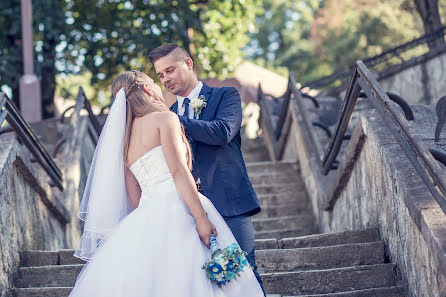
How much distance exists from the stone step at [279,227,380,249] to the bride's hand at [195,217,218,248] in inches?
93.8

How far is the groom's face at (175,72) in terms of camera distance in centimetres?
414

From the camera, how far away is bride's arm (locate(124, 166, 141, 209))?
403 centimetres

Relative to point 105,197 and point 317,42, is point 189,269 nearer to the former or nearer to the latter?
point 105,197

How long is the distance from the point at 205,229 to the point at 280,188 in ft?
19.4

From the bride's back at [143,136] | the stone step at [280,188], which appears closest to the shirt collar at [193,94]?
the bride's back at [143,136]

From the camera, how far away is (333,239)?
233 inches

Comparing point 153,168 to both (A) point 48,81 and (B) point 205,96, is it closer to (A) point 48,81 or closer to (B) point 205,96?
(B) point 205,96

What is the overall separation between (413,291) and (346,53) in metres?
21.9

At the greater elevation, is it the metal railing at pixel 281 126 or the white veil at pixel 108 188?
the metal railing at pixel 281 126

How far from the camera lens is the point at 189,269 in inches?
138

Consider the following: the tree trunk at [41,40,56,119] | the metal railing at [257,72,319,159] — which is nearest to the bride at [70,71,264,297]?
the metal railing at [257,72,319,159]

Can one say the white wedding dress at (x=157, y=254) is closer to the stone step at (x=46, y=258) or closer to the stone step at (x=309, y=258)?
the stone step at (x=309, y=258)

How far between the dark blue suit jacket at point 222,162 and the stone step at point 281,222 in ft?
13.0

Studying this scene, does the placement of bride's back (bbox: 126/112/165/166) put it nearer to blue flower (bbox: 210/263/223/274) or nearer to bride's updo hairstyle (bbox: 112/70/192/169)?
bride's updo hairstyle (bbox: 112/70/192/169)
